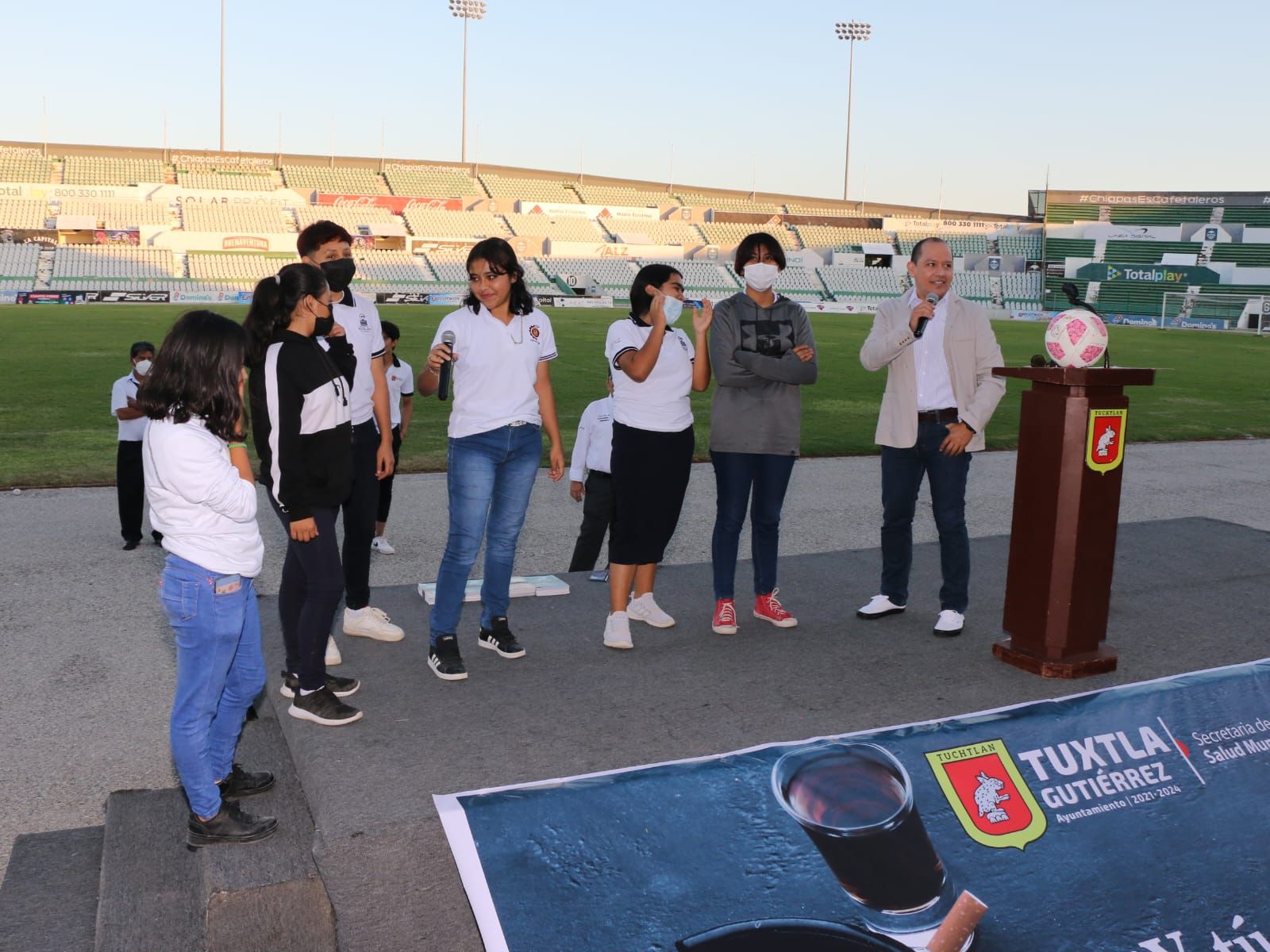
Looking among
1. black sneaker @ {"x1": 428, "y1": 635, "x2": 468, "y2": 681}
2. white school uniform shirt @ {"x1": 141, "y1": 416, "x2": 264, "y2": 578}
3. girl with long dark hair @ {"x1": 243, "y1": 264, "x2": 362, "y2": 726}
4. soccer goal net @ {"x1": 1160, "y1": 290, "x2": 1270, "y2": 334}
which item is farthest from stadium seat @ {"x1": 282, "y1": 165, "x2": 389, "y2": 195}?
white school uniform shirt @ {"x1": 141, "y1": 416, "x2": 264, "y2": 578}

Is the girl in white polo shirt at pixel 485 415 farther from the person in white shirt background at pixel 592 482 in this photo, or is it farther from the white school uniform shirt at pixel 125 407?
the white school uniform shirt at pixel 125 407

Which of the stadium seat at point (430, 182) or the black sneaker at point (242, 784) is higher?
the stadium seat at point (430, 182)

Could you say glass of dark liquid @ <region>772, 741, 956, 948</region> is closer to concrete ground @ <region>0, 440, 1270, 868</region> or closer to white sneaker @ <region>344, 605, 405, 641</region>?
concrete ground @ <region>0, 440, 1270, 868</region>

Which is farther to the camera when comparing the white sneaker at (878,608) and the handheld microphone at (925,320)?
the white sneaker at (878,608)

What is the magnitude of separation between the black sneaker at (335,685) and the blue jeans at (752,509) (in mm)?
1696

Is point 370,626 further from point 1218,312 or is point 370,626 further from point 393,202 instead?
point 393,202

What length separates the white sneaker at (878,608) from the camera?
5184 mm

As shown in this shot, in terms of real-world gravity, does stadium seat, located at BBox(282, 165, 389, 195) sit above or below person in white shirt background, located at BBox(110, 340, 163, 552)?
above

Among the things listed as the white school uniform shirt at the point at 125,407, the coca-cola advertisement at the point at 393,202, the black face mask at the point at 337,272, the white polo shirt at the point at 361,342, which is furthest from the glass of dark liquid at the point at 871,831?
the coca-cola advertisement at the point at 393,202

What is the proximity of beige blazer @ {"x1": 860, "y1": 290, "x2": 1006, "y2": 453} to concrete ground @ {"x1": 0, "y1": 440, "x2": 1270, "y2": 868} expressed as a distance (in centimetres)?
99

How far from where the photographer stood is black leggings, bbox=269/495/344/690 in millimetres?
3715

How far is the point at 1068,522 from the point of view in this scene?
4.42m

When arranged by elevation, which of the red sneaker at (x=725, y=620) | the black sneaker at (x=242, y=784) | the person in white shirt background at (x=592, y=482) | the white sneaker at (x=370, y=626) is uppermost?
the person in white shirt background at (x=592, y=482)

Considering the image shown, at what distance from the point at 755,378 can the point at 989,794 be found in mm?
2145
